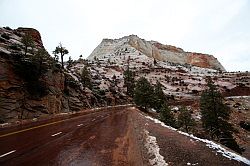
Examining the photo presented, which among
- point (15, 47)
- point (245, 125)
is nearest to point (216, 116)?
point (245, 125)

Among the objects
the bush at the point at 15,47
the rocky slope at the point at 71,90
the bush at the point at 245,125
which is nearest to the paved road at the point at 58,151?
the rocky slope at the point at 71,90

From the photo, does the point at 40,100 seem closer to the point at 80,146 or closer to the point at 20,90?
the point at 20,90

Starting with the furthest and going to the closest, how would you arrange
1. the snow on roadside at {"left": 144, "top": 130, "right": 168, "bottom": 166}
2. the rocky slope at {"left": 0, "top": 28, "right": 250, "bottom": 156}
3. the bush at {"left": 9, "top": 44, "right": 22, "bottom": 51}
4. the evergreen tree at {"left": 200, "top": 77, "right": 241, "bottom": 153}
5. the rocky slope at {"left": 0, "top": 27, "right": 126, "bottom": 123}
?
the bush at {"left": 9, "top": 44, "right": 22, "bottom": 51} < the evergreen tree at {"left": 200, "top": 77, "right": 241, "bottom": 153} < the rocky slope at {"left": 0, "top": 28, "right": 250, "bottom": 156} < the rocky slope at {"left": 0, "top": 27, "right": 126, "bottom": 123} < the snow on roadside at {"left": 144, "top": 130, "right": 168, "bottom": 166}

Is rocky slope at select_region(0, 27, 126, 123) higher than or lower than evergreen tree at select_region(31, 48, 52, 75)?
lower

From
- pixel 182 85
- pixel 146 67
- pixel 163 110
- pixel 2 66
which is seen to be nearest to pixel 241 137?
pixel 163 110

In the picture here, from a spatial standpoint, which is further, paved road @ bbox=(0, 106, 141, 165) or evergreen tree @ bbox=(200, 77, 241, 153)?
evergreen tree @ bbox=(200, 77, 241, 153)

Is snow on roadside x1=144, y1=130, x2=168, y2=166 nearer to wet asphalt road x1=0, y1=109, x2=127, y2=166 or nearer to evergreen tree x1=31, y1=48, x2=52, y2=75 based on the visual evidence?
wet asphalt road x1=0, y1=109, x2=127, y2=166

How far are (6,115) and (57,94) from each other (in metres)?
14.0

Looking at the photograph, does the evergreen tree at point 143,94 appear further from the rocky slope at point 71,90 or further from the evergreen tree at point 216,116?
the evergreen tree at point 216,116

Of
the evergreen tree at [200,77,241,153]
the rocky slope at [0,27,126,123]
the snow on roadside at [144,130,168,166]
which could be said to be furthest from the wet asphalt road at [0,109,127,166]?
the evergreen tree at [200,77,241,153]

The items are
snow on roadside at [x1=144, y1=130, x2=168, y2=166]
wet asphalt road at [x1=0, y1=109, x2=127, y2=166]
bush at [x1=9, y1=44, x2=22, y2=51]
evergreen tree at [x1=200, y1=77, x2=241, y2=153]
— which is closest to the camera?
snow on roadside at [x1=144, y1=130, x2=168, y2=166]

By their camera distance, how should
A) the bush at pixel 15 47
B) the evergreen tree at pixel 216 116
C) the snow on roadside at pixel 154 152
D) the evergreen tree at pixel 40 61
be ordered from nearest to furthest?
1. the snow on roadside at pixel 154 152
2. the evergreen tree at pixel 216 116
3. the evergreen tree at pixel 40 61
4. the bush at pixel 15 47

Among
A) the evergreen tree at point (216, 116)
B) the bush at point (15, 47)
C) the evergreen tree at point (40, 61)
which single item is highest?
the bush at point (15, 47)

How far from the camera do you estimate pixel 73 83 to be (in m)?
56.0
